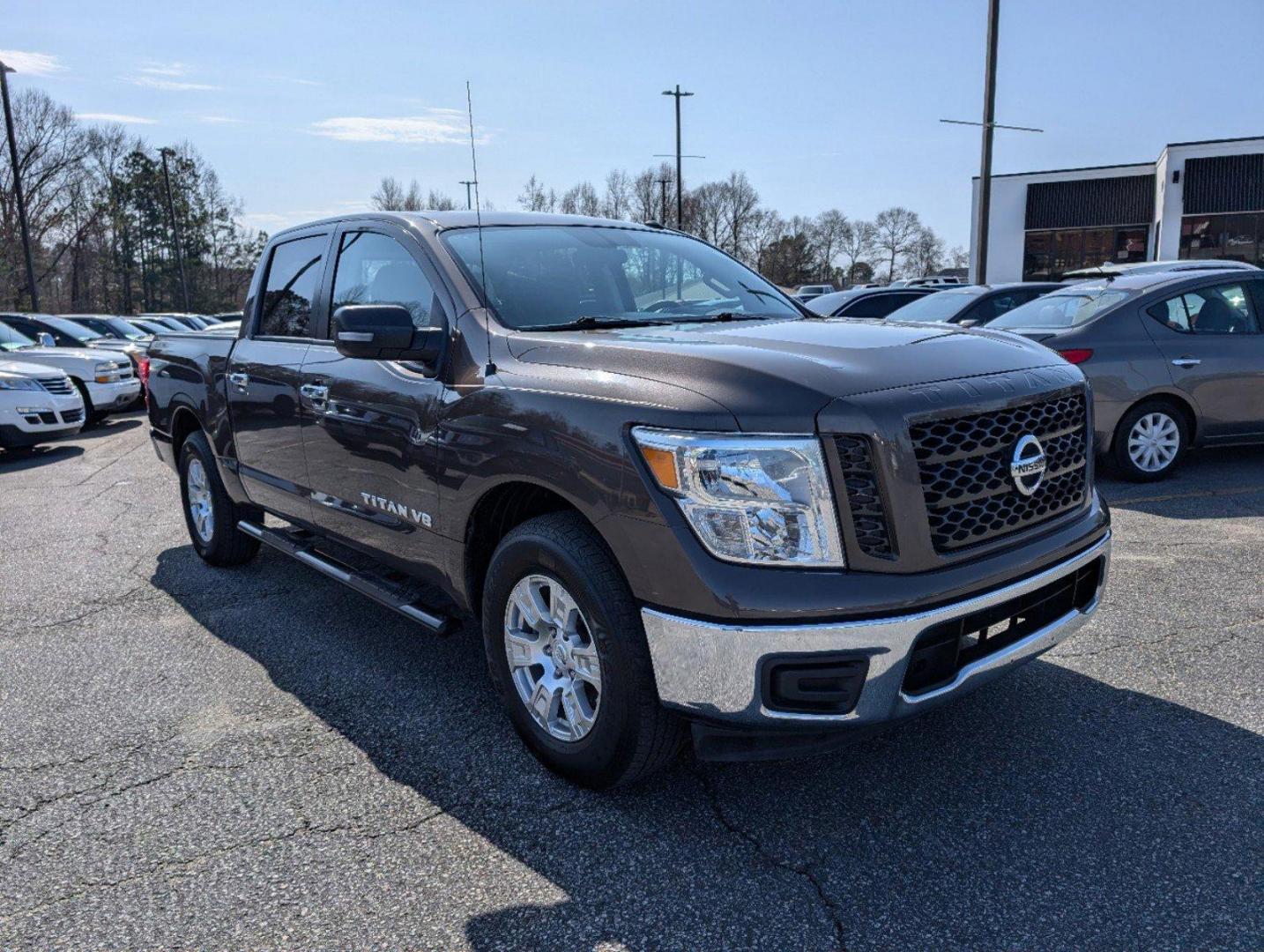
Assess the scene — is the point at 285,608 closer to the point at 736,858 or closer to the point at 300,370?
the point at 300,370

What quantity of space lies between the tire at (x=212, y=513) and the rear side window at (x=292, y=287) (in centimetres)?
102

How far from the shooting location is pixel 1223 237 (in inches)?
1276

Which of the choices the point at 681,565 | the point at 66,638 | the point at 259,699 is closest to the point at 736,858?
the point at 681,565

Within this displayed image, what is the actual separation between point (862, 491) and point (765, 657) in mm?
493

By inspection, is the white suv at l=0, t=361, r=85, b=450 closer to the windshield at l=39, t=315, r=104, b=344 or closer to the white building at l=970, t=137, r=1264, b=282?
the windshield at l=39, t=315, r=104, b=344

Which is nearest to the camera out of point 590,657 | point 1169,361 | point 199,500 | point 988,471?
point 988,471

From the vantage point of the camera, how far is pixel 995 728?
329 cm

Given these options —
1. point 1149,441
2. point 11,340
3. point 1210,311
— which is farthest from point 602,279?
point 11,340

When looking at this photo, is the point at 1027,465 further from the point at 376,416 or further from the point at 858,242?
the point at 858,242

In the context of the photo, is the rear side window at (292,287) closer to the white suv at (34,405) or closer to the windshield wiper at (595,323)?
the windshield wiper at (595,323)

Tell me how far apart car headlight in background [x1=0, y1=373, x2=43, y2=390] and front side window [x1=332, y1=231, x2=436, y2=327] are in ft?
28.7

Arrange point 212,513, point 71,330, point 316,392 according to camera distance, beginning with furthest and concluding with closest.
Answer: point 71,330
point 212,513
point 316,392

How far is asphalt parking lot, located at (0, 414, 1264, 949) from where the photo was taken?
2.35 meters

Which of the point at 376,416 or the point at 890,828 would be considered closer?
the point at 890,828
